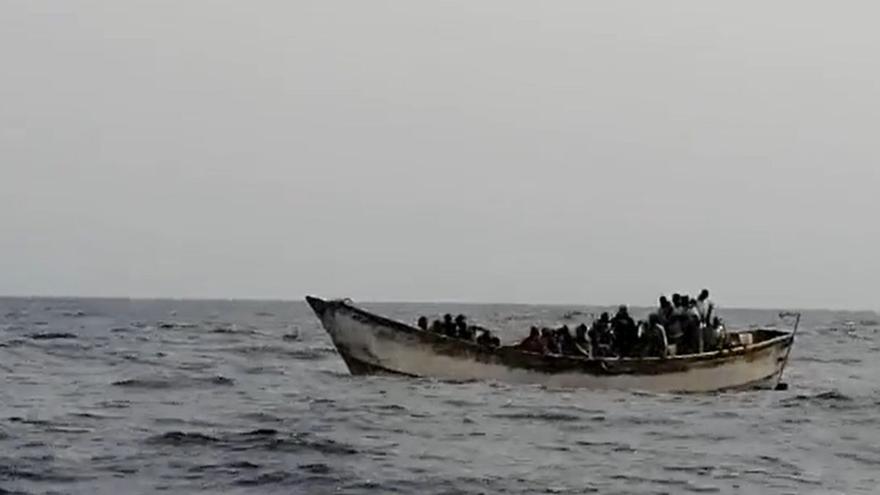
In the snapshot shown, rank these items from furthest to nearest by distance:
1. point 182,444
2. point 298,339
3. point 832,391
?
point 298,339
point 832,391
point 182,444

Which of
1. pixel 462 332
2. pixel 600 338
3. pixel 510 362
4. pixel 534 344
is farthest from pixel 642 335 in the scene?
pixel 462 332

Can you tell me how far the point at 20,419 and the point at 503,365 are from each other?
1062 centimetres

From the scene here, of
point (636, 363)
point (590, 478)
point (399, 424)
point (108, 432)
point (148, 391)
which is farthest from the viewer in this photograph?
point (148, 391)

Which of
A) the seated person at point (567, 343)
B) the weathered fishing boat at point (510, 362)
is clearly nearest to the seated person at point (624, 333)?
the weathered fishing boat at point (510, 362)

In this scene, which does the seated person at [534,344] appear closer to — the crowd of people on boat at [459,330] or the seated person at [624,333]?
the crowd of people on boat at [459,330]

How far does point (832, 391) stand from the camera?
119ft

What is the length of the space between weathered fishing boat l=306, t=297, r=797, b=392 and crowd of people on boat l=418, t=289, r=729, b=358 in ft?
1.88

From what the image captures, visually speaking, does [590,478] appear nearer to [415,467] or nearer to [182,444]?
[415,467]

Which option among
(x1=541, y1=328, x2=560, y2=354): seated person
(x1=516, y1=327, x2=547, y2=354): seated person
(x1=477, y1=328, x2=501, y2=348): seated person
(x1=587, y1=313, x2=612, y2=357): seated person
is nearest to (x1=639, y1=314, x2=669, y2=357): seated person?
(x1=587, y1=313, x2=612, y2=357): seated person

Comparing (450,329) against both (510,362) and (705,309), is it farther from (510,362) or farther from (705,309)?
(705,309)

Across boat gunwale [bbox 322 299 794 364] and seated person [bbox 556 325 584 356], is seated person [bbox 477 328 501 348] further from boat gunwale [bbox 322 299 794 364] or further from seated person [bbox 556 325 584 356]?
seated person [bbox 556 325 584 356]

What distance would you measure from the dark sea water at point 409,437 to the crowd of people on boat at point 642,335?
121 centimetres

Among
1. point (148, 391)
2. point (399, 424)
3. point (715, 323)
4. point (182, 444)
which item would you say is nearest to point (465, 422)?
point (399, 424)

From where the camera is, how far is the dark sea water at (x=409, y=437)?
1895 centimetres
